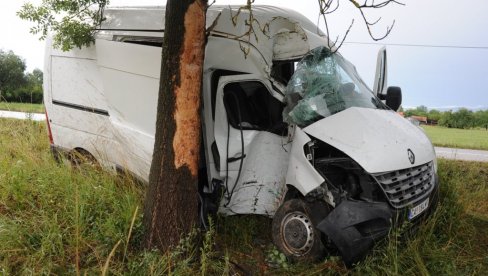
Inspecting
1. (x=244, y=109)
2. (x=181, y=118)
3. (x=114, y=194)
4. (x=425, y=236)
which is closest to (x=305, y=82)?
(x=244, y=109)

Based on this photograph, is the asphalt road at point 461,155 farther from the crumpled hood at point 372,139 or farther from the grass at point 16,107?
the grass at point 16,107

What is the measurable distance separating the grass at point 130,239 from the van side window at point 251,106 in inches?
41.8

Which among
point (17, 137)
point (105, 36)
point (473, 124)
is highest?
point (105, 36)

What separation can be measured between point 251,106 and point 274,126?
1.18 ft

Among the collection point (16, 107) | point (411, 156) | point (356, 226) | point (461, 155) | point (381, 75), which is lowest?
point (461, 155)

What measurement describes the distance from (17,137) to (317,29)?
562 centimetres

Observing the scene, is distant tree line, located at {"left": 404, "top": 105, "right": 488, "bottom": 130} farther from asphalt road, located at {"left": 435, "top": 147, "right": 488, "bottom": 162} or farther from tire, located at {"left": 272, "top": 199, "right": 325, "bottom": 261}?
tire, located at {"left": 272, "top": 199, "right": 325, "bottom": 261}

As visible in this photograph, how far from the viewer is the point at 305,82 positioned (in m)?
3.67

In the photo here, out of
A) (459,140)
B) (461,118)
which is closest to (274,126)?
(459,140)

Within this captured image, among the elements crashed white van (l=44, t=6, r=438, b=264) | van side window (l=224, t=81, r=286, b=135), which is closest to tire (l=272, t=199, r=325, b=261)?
crashed white van (l=44, t=6, r=438, b=264)

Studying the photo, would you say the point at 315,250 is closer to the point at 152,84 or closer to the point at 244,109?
the point at 244,109

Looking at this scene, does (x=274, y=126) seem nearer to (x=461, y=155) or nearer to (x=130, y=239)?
(x=130, y=239)

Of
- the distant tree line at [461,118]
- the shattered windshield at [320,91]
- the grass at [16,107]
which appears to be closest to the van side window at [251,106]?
the shattered windshield at [320,91]

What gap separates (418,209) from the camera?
10.9ft
